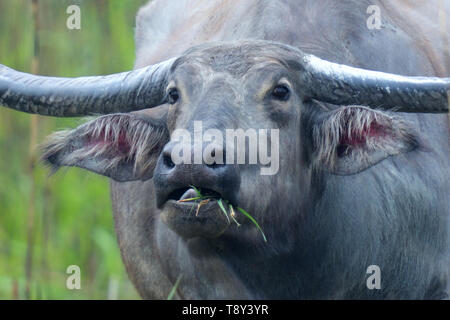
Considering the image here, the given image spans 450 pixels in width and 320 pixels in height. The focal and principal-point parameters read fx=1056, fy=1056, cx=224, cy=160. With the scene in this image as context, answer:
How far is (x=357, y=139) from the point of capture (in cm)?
534

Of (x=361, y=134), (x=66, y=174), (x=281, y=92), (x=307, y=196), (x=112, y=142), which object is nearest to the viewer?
(x=281, y=92)

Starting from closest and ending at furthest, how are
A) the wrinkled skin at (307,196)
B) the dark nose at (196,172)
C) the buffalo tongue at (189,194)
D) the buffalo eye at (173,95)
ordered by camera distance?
the dark nose at (196,172) < the buffalo tongue at (189,194) < the wrinkled skin at (307,196) < the buffalo eye at (173,95)

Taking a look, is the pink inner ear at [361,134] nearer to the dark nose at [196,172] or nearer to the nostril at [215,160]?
the dark nose at [196,172]

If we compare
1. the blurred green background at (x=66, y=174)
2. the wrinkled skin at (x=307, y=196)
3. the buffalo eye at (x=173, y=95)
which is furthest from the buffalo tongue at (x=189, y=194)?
the blurred green background at (x=66, y=174)

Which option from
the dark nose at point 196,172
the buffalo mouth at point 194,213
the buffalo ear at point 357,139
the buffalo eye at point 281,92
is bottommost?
the buffalo mouth at point 194,213

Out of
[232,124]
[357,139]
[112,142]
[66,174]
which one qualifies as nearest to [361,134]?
[357,139]

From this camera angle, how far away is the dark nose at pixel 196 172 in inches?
179

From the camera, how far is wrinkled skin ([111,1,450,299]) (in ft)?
16.8

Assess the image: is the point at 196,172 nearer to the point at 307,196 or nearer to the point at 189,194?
the point at 189,194

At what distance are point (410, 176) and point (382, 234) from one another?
37cm

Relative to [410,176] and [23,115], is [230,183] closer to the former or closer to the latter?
[410,176]

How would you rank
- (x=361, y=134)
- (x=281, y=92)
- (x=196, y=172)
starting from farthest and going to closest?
(x=361, y=134)
(x=281, y=92)
(x=196, y=172)

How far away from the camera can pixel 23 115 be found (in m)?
9.75

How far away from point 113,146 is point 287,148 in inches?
38.9
